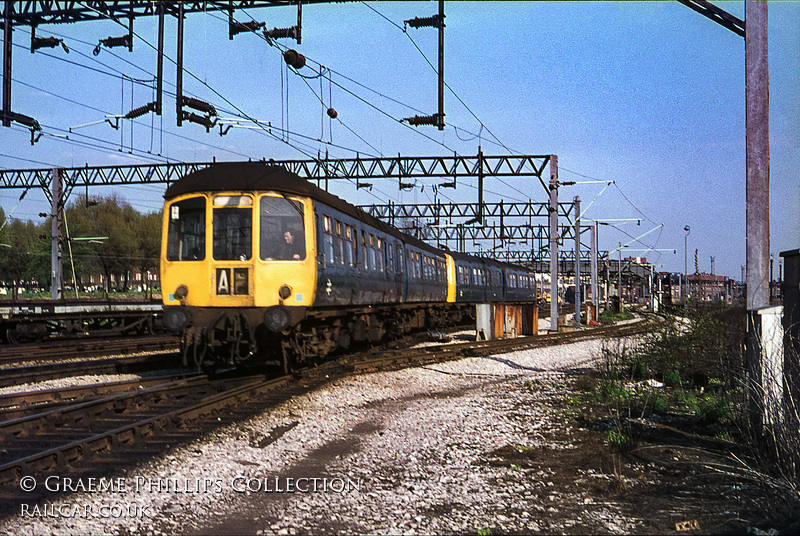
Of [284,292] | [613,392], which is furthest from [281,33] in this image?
[613,392]

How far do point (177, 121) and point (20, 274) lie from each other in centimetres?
5774

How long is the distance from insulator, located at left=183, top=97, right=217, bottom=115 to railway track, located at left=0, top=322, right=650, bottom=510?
578 cm

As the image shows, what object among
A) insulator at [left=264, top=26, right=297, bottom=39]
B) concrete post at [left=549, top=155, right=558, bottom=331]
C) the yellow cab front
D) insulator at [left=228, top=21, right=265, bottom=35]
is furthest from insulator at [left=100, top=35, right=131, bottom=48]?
concrete post at [left=549, top=155, right=558, bottom=331]

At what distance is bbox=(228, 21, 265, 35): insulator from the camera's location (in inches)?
518

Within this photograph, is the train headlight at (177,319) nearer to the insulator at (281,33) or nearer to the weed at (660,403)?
the insulator at (281,33)

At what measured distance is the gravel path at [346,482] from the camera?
201 inches

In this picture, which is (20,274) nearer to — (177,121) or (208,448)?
(177,121)

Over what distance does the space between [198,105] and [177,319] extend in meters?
5.86

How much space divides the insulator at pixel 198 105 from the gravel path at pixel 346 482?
731 centimetres

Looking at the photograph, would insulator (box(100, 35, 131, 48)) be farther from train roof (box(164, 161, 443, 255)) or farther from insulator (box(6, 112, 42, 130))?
train roof (box(164, 161, 443, 255))

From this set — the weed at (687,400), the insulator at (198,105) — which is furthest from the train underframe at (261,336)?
the weed at (687,400)

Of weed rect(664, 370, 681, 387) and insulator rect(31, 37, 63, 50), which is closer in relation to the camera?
weed rect(664, 370, 681, 387)

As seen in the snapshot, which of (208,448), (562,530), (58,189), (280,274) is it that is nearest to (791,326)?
(562,530)

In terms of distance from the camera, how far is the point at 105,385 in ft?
34.6
